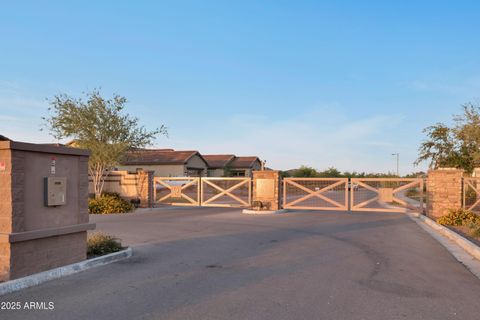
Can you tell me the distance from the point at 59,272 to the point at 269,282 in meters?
3.61

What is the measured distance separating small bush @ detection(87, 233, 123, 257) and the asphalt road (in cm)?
56

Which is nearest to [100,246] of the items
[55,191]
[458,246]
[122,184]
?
[55,191]

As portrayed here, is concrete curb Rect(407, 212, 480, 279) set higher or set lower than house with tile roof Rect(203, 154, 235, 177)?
lower

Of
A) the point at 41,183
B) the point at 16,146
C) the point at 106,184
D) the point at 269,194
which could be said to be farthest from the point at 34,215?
the point at 106,184

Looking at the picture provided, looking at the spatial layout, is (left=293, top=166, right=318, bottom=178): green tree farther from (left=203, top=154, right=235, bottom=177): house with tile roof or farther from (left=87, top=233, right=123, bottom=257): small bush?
(left=87, top=233, right=123, bottom=257): small bush

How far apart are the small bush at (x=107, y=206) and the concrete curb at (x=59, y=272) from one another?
1232 cm

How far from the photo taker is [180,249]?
10094mm

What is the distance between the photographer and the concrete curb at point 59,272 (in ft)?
20.6

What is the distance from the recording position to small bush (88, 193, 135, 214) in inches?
818

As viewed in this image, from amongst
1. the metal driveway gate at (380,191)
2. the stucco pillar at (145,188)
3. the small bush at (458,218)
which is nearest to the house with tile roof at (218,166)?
the stucco pillar at (145,188)

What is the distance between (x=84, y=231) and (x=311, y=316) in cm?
487

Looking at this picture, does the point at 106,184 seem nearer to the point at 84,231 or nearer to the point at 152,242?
the point at 152,242

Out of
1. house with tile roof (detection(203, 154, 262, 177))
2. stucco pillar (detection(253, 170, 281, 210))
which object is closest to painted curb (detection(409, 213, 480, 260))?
stucco pillar (detection(253, 170, 281, 210))

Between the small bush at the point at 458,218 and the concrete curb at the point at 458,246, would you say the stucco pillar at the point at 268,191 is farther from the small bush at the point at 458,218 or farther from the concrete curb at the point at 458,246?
the small bush at the point at 458,218
